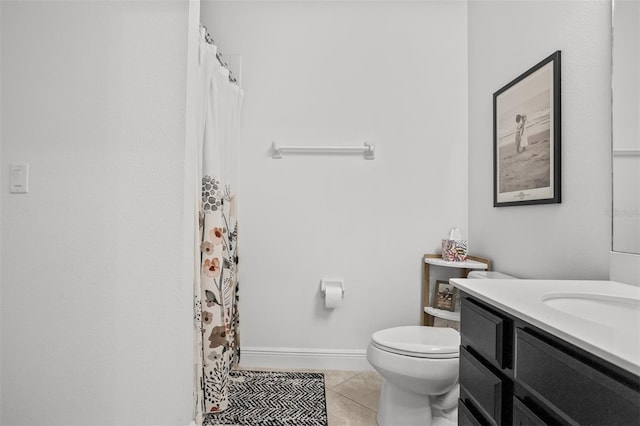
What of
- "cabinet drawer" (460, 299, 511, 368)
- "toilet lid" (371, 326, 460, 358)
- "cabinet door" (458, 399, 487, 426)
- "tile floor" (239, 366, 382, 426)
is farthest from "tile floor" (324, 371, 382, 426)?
"cabinet drawer" (460, 299, 511, 368)

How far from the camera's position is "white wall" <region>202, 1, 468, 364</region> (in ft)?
7.50

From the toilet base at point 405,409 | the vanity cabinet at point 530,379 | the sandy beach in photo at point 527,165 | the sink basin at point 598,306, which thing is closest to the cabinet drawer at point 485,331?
the vanity cabinet at point 530,379

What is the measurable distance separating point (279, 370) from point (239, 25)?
7.04 ft

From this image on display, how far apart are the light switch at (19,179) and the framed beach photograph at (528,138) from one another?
2.03 metres

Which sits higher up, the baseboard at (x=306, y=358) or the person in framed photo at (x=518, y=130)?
the person in framed photo at (x=518, y=130)

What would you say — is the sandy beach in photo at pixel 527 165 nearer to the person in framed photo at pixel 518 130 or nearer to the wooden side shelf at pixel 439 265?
the person in framed photo at pixel 518 130

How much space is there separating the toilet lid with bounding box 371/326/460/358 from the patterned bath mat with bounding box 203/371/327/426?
49cm

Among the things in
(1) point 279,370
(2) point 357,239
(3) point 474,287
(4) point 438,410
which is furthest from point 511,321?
(1) point 279,370

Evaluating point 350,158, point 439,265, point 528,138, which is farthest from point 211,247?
point 528,138

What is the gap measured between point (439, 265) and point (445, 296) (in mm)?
186

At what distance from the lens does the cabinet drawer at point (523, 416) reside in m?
0.76

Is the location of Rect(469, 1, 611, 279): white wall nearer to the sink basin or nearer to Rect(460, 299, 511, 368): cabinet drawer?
the sink basin

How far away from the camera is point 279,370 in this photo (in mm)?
2268

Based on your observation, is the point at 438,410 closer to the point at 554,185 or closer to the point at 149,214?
the point at 554,185
